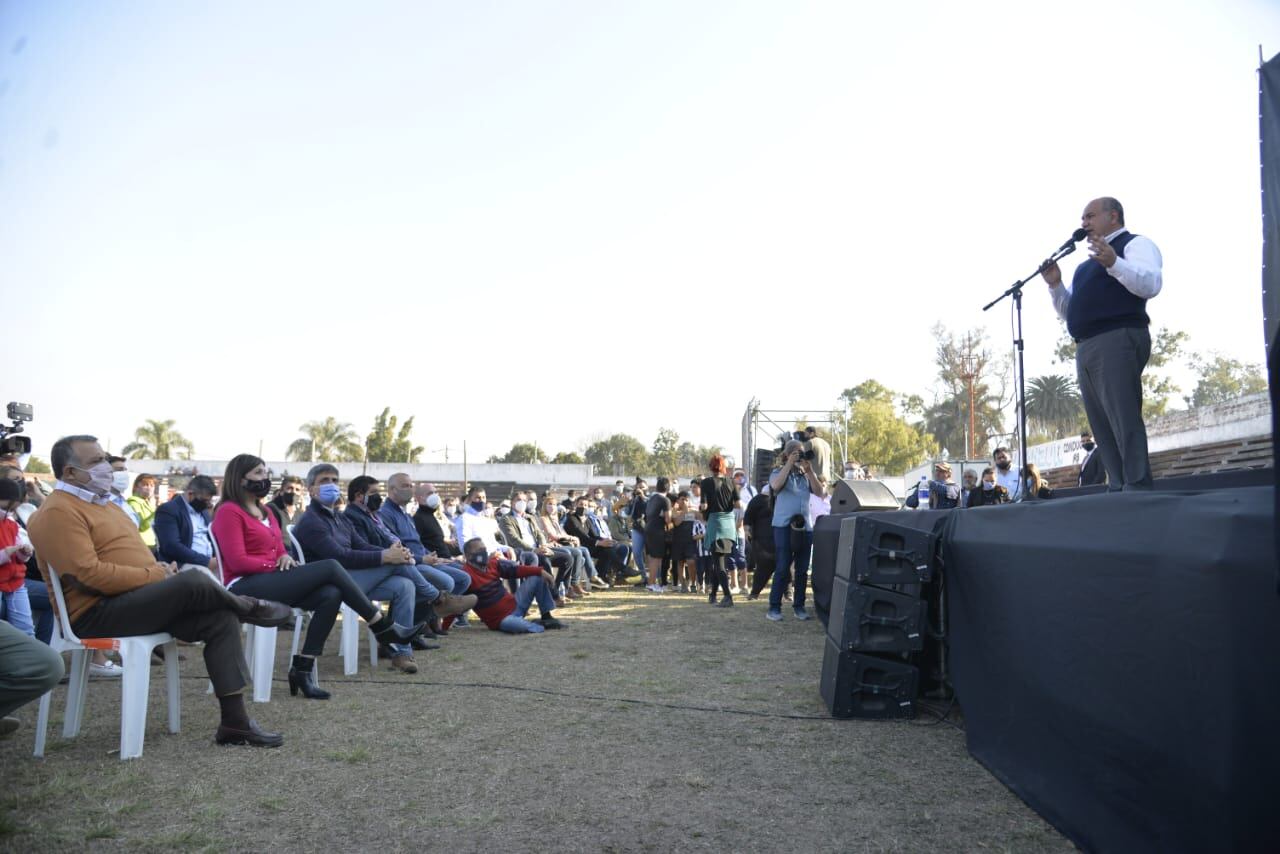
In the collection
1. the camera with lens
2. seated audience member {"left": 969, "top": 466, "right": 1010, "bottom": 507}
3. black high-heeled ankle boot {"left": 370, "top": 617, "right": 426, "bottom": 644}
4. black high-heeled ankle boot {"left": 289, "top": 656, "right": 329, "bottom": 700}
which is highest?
the camera with lens

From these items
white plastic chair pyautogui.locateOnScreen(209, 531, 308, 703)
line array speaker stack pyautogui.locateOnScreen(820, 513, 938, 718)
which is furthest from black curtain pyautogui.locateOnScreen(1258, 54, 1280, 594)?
white plastic chair pyautogui.locateOnScreen(209, 531, 308, 703)

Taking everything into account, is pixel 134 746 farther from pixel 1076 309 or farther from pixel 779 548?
pixel 779 548

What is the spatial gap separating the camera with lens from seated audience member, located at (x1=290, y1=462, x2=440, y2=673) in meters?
2.09

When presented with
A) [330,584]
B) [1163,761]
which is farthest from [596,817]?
[330,584]

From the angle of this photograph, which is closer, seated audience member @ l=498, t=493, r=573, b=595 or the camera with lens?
the camera with lens

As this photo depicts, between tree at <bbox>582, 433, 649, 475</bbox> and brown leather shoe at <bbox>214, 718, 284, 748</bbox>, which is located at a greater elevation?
tree at <bbox>582, 433, 649, 475</bbox>

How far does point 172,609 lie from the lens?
154 inches

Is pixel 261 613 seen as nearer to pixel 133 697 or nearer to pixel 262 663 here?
pixel 133 697

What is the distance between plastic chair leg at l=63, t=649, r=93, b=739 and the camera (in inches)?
163

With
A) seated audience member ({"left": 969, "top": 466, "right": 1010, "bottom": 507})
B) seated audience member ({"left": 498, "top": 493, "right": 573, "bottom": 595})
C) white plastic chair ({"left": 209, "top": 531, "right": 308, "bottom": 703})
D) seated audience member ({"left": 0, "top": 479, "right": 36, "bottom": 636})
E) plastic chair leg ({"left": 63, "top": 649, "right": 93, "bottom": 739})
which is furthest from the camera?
seated audience member ({"left": 969, "top": 466, "right": 1010, "bottom": 507})

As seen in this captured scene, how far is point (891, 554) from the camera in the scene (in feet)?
14.3

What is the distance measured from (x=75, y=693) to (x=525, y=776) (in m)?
2.30

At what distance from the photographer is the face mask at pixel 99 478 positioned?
12.7 ft

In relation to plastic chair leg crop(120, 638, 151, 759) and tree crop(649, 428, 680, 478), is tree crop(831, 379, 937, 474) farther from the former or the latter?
plastic chair leg crop(120, 638, 151, 759)
